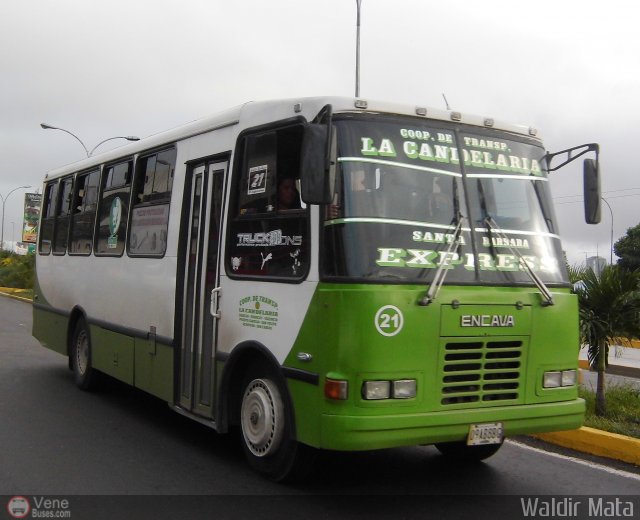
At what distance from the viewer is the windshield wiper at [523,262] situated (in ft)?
17.6

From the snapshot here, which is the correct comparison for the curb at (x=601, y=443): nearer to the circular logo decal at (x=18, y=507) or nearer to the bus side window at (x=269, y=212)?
the bus side window at (x=269, y=212)

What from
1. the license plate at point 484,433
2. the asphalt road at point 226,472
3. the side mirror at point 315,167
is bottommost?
the asphalt road at point 226,472

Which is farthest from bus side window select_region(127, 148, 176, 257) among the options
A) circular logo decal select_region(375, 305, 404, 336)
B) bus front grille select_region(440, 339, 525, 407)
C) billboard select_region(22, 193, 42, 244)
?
billboard select_region(22, 193, 42, 244)

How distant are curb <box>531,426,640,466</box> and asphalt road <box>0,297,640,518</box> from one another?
5.6 inches

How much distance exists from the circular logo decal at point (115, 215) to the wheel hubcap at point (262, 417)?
3552mm

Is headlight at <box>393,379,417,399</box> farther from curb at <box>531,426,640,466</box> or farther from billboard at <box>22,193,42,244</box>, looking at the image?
billboard at <box>22,193,42,244</box>

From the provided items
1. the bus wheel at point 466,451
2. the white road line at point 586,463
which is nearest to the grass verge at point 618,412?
the white road line at point 586,463

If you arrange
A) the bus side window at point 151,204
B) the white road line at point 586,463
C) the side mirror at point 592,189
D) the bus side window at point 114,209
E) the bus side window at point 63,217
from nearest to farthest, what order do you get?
the side mirror at point 592,189, the white road line at point 586,463, the bus side window at point 151,204, the bus side window at point 114,209, the bus side window at point 63,217

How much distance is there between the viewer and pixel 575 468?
20.6 ft

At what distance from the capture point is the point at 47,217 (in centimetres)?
1132

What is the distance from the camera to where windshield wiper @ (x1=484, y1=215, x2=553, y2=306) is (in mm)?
5371

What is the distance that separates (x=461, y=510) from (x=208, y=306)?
268cm

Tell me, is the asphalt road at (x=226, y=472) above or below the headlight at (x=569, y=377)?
below

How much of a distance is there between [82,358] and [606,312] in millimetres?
6347
